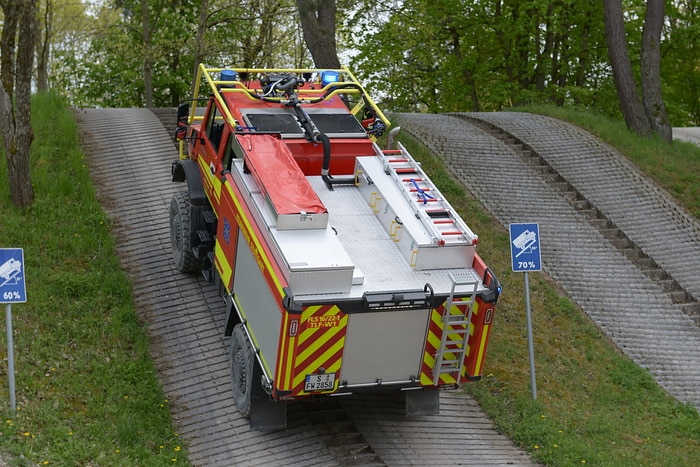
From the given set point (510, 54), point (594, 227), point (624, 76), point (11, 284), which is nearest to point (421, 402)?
point (11, 284)

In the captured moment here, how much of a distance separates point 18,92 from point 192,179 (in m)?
3.38

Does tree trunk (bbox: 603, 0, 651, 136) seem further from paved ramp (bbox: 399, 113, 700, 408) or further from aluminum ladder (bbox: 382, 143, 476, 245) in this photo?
aluminum ladder (bbox: 382, 143, 476, 245)

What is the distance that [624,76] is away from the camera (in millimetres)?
23109

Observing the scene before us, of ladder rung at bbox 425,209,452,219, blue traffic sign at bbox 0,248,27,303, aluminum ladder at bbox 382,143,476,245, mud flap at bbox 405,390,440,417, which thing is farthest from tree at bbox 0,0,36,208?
mud flap at bbox 405,390,440,417

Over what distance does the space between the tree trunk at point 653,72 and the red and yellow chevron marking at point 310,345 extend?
1528 centimetres

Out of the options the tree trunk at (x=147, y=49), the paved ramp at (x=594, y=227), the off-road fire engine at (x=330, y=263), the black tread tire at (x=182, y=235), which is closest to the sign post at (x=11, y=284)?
the off-road fire engine at (x=330, y=263)

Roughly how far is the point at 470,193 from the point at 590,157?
3963mm

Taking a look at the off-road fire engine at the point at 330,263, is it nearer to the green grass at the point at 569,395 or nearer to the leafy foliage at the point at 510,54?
the green grass at the point at 569,395

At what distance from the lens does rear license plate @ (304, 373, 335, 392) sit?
1016 cm

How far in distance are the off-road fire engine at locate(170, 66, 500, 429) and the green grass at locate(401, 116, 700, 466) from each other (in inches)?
54.4

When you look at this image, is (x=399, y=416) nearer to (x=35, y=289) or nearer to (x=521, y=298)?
(x=521, y=298)

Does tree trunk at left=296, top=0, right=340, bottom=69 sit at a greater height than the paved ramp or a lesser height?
greater

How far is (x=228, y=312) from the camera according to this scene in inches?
468

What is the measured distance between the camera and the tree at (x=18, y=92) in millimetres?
14727
